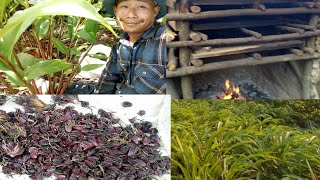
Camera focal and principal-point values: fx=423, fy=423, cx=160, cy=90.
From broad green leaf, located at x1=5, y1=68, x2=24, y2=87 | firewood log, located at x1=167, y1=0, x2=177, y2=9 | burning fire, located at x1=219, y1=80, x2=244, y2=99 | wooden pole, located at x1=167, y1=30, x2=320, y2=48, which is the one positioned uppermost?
firewood log, located at x1=167, y1=0, x2=177, y2=9

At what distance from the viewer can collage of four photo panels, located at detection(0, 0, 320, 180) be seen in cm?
112

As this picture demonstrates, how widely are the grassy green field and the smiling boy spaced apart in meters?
0.11

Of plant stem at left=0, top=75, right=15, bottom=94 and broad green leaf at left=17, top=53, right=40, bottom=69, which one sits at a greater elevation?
broad green leaf at left=17, top=53, right=40, bottom=69

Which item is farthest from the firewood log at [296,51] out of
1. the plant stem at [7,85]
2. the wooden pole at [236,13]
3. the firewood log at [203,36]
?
the plant stem at [7,85]

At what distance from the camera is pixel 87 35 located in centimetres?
115

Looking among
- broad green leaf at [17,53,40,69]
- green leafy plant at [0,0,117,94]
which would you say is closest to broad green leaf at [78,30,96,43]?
green leafy plant at [0,0,117,94]

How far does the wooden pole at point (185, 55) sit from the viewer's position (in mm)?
1131

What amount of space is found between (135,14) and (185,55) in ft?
0.58

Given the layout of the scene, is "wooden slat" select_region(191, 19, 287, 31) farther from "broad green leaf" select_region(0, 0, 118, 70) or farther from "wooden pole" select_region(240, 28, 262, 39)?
"broad green leaf" select_region(0, 0, 118, 70)

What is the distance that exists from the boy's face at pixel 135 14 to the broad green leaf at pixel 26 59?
0.82 ft

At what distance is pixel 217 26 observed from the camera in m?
1.15

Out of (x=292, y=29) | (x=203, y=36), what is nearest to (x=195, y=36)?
(x=203, y=36)

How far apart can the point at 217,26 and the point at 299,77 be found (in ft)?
0.90

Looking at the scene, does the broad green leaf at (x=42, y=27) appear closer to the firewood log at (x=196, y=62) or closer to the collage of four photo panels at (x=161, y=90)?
the collage of four photo panels at (x=161, y=90)
